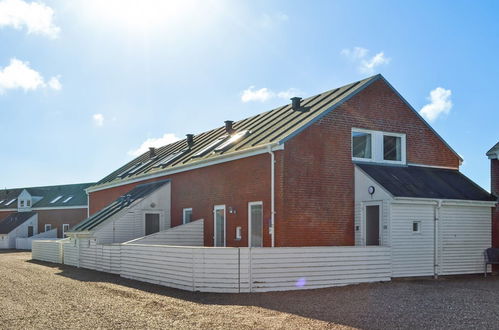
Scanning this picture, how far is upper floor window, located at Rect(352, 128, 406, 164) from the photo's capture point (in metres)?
20.1

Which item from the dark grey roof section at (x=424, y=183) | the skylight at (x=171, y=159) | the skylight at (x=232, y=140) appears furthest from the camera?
the skylight at (x=171, y=159)

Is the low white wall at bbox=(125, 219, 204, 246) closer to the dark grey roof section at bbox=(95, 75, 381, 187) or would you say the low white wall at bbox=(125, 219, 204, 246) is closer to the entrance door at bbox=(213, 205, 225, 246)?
the entrance door at bbox=(213, 205, 225, 246)

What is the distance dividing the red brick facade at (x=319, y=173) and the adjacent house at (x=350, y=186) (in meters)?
0.04

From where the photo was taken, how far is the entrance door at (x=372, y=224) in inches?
781

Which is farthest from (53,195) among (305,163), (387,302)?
(387,302)

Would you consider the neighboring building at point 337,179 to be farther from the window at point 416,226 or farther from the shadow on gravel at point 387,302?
the shadow on gravel at point 387,302

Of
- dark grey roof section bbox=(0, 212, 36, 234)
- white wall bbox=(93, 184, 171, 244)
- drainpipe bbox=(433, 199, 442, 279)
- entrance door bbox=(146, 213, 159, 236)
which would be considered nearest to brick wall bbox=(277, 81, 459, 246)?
drainpipe bbox=(433, 199, 442, 279)

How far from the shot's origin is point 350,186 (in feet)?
63.8

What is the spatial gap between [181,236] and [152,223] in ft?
14.1

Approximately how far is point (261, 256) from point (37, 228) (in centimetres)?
4649

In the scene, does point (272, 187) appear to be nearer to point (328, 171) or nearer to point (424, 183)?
point (328, 171)

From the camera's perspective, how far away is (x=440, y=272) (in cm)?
1908

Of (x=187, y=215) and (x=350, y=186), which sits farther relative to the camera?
(x=187, y=215)

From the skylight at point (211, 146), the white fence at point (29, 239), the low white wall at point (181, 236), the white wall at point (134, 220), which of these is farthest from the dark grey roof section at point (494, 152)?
the white fence at point (29, 239)
